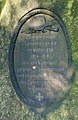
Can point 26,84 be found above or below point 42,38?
below

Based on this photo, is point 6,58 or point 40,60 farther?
point 6,58

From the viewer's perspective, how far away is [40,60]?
4.57m

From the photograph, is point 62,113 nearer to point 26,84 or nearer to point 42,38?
point 26,84

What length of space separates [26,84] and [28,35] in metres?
0.53

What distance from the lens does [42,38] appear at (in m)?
4.57

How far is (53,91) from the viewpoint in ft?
14.8

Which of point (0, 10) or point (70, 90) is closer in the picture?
point (70, 90)

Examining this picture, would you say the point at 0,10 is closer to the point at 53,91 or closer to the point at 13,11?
the point at 13,11

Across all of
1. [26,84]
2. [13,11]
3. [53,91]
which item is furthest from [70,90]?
[13,11]

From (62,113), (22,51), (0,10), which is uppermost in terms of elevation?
(0,10)

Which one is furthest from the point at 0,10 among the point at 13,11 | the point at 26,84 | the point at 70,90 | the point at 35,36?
the point at 70,90

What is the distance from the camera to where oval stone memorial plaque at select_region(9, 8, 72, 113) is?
4.50 meters

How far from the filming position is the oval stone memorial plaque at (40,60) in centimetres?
450

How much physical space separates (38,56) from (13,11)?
571mm
